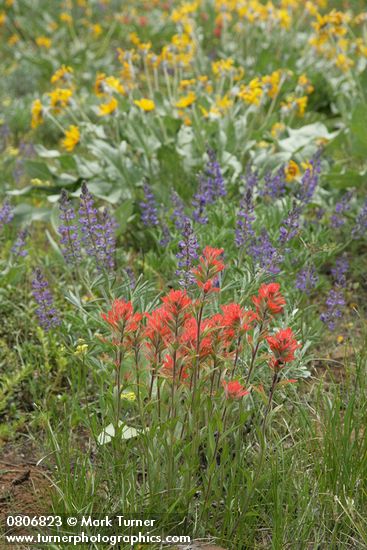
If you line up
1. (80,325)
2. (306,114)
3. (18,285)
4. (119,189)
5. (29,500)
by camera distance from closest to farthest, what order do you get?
(29,500) → (80,325) → (18,285) → (119,189) → (306,114)

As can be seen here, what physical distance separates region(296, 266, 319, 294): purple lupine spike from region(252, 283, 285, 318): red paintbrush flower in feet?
3.24

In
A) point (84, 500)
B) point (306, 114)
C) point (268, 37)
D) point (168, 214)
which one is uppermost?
point (268, 37)

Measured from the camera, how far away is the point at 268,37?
6309 mm

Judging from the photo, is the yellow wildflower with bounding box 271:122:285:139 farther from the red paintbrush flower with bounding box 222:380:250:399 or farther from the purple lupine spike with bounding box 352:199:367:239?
the red paintbrush flower with bounding box 222:380:250:399

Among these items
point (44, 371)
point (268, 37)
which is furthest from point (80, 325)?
point (268, 37)

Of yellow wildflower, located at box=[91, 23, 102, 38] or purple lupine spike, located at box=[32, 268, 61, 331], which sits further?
yellow wildflower, located at box=[91, 23, 102, 38]

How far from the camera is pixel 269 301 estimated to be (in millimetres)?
1904

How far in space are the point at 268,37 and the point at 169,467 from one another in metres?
4.97

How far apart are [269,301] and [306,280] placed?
41.4 inches

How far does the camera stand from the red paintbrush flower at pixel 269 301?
1898mm

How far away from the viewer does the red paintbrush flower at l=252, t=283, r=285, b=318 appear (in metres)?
1.90

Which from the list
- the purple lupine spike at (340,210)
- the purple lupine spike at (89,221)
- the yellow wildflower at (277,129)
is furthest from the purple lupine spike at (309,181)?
the purple lupine spike at (89,221)

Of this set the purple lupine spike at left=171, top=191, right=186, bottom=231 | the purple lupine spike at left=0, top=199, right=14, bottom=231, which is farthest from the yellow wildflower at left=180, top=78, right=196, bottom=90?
the purple lupine spike at left=0, top=199, right=14, bottom=231

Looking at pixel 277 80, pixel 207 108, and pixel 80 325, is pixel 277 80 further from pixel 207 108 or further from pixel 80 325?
pixel 80 325
